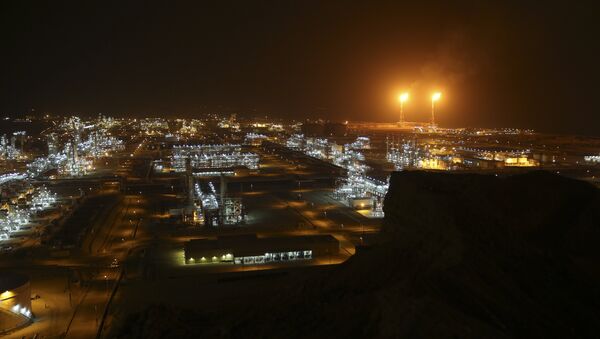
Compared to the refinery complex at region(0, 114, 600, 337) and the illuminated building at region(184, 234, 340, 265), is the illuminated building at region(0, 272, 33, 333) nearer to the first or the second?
the refinery complex at region(0, 114, 600, 337)

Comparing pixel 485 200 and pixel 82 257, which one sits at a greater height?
pixel 485 200

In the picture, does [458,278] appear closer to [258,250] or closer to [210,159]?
[258,250]

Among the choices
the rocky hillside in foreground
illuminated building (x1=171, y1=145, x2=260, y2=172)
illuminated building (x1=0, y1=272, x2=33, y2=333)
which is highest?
the rocky hillside in foreground

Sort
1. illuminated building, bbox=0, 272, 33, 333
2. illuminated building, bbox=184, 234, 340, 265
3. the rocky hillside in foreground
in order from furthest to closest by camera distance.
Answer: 1. illuminated building, bbox=184, 234, 340, 265
2. illuminated building, bbox=0, 272, 33, 333
3. the rocky hillside in foreground

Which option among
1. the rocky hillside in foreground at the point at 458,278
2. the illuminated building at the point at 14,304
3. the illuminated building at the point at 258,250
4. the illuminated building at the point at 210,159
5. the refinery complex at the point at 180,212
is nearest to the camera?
the rocky hillside in foreground at the point at 458,278

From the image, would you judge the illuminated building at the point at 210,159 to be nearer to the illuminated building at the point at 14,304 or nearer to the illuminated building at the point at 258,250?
the illuminated building at the point at 258,250

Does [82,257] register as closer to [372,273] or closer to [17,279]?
[17,279]

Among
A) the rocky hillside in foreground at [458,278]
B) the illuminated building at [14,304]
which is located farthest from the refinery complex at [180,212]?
the rocky hillside in foreground at [458,278]

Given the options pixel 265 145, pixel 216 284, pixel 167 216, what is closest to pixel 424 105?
pixel 265 145

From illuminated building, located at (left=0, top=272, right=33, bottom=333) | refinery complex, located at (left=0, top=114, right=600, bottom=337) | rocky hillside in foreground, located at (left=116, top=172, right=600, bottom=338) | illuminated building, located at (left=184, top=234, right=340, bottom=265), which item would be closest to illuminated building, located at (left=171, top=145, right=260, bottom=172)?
refinery complex, located at (left=0, top=114, right=600, bottom=337)
